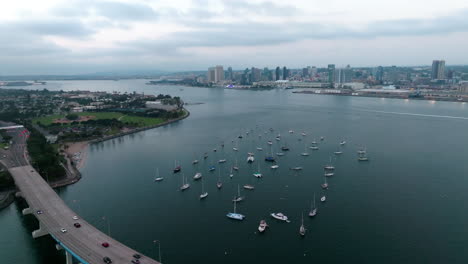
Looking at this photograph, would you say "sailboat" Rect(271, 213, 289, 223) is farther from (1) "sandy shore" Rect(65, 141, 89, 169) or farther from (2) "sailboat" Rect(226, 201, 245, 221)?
(1) "sandy shore" Rect(65, 141, 89, 169)

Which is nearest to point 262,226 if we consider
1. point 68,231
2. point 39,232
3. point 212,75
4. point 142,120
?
point 68,231

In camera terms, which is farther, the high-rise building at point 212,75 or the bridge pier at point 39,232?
the high-rise building at point 212,75

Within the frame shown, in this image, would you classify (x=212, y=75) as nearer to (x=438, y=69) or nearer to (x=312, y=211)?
(x=438, y=69)

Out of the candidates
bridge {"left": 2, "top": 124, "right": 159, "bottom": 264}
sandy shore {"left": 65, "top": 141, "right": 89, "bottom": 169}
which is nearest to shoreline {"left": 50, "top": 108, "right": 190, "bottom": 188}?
sandy shore {"left": 65, "top": 141, "right": 89, "bottom": 169}

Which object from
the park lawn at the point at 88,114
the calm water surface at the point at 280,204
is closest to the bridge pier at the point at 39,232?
the calm water surface at the point at 280,204

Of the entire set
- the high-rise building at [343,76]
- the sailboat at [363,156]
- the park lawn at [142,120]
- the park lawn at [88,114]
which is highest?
the high-rise building at [343,76]

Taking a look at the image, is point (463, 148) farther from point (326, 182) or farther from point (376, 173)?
point (326, 182)

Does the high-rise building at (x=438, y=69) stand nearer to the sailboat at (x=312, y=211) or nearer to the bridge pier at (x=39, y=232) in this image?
the sailboat at (x=312, y=211)

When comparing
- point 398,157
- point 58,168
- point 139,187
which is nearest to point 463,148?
point 398,157

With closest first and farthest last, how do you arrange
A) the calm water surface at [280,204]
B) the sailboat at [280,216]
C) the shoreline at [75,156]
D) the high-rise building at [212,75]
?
the calm water surface at [280,204]
the sailboat at [280,216]
the shoreline at [75,156]
the high-rise building at [212,75]
